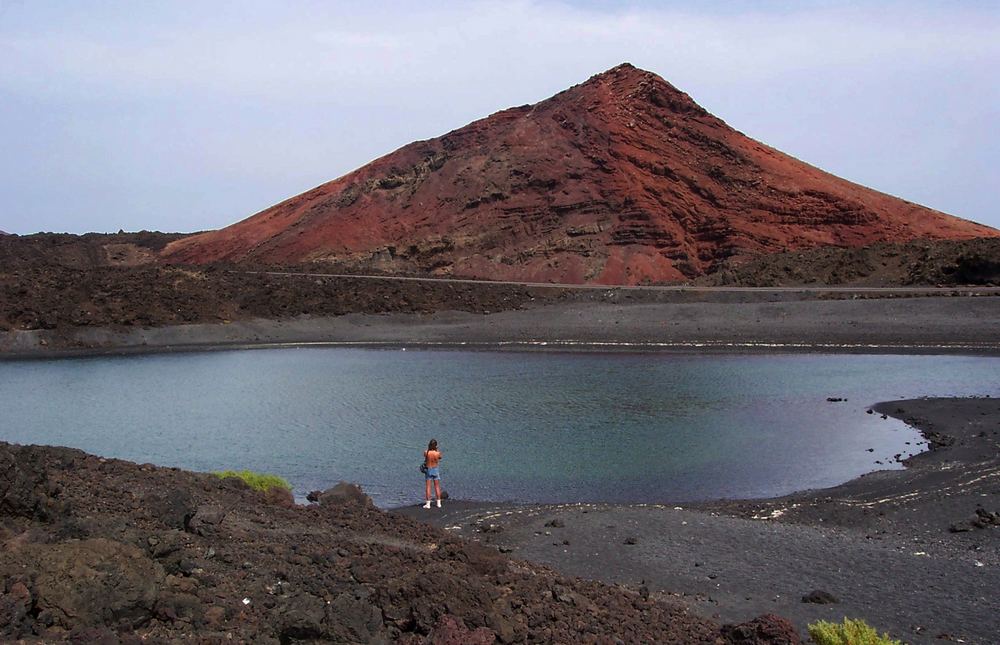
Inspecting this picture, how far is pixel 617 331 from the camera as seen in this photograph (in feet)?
130

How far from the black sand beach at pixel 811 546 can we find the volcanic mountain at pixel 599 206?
38.4 m

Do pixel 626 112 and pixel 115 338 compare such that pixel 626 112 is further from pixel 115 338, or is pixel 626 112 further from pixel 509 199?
pixel 115 338

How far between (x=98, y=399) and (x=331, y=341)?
53.1 feet

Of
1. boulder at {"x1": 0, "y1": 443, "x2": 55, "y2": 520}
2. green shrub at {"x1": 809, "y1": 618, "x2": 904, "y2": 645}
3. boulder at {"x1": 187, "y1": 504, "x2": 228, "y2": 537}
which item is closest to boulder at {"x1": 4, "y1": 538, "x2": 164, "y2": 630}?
boulder at {"x1": 0, "y1": 443, "x2": 55, "y2": 520}

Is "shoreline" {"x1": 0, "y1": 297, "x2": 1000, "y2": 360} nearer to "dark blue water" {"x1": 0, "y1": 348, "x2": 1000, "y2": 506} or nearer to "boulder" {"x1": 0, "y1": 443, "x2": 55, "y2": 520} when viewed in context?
"dark blue water" {"x1": 0, "y1": 348, "x2": 1000, "y2": 506}

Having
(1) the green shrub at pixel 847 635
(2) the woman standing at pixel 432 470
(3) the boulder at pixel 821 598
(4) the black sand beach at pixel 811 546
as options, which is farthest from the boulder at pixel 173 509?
(3) the boulder at pixel 821 598

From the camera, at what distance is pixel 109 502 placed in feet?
28.3

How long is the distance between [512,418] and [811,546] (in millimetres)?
10965

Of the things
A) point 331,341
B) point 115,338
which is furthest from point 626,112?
point 115,338

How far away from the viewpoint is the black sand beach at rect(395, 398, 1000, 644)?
8328 mm

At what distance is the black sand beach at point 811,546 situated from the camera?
27.3 feet

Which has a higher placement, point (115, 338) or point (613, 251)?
point (613, 251)

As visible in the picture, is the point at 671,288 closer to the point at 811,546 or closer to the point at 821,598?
the point at 811,546

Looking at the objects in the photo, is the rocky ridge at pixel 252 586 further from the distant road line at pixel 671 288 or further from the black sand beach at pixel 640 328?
the distant road line at pixel 671 288
